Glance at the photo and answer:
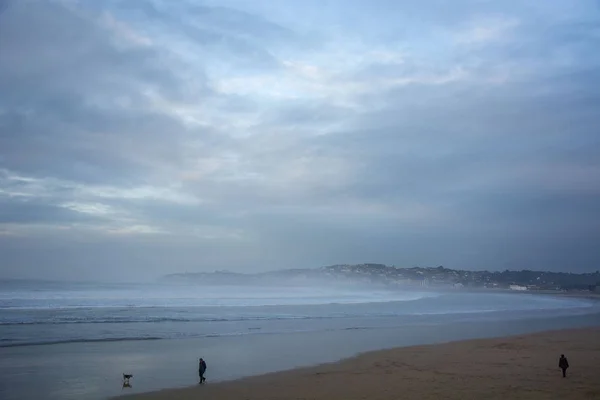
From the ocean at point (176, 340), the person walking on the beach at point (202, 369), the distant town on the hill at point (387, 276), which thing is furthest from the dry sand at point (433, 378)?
the distant town on the hill at point (387, 276)

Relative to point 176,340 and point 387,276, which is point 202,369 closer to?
point 176,340

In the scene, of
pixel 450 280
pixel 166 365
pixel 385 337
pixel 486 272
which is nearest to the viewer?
pixel 166 365

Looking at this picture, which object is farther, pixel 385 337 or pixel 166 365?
pixel 385 337

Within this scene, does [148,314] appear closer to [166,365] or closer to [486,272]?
[166,365]

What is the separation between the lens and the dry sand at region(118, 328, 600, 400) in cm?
1288

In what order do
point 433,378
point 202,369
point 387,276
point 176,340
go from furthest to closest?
1. point 387,276
2. point 176,340
3. point 433,378
4. point 202,369

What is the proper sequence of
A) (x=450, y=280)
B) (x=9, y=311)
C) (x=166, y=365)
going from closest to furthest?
(x=166, y=365)
(x=9, y=311)
(x=450, y=280)

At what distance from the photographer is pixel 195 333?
1009 inches

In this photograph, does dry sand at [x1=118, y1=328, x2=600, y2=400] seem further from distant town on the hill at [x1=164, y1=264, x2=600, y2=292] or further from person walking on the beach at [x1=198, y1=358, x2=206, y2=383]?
distant town on the hill at [x1=164, y1=264, x2=600, y2=292]

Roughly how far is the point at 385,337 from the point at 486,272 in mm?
159279

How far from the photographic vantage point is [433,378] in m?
14.9

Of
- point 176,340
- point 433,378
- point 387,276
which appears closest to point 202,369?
point 433,378

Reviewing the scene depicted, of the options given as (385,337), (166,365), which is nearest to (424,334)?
(385,337)

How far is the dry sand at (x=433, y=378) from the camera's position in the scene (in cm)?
1288
